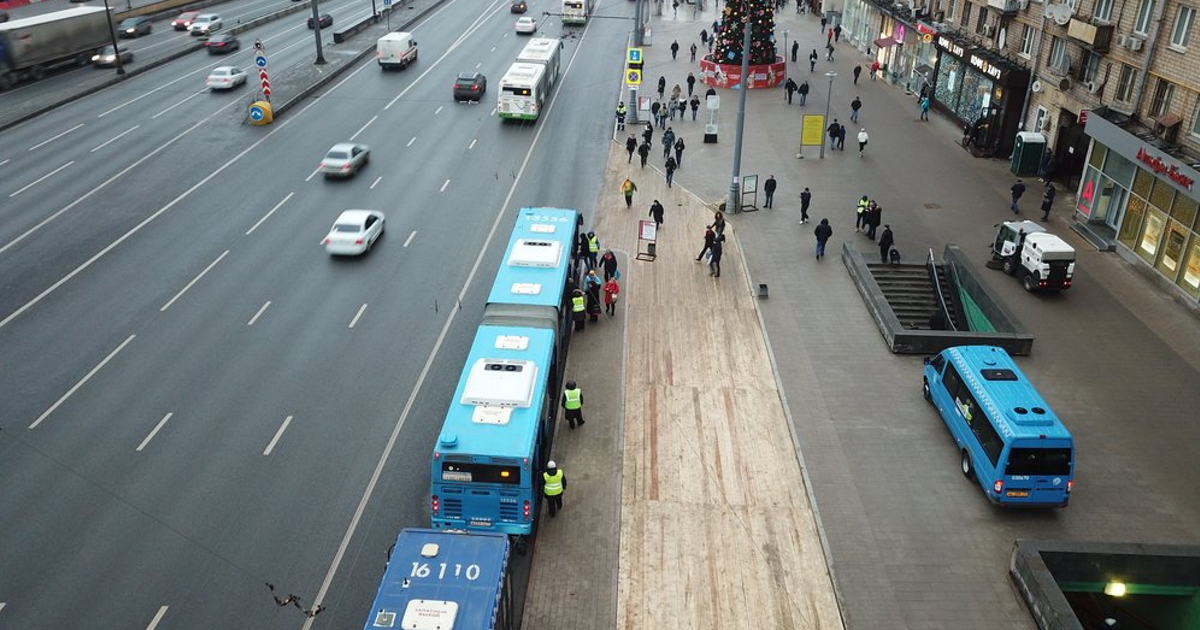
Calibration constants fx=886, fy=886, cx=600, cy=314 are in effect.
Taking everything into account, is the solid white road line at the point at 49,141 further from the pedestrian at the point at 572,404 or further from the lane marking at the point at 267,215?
the pedestrian at the point at 572,404

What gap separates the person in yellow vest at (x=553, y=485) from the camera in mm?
18438

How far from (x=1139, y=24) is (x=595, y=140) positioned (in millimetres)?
24548

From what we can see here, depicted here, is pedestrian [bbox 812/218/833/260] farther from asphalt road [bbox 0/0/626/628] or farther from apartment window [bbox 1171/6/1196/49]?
apartment window [bbox 1171/6/1196/49]

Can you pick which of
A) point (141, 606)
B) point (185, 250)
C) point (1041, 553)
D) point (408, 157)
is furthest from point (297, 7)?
point (1041, 553)

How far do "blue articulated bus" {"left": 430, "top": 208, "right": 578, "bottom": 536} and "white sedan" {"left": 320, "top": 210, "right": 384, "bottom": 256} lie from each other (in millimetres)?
10248

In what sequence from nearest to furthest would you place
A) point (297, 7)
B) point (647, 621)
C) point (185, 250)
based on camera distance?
point (647, 621) → point (185, 250) → point (297, 7)

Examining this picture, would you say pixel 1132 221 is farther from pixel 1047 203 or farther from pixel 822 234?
pixel 822 234

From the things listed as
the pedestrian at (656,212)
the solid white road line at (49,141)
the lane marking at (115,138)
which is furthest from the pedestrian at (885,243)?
the solid white road line at (49,141)

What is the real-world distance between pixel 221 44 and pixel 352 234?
42104 millimetres

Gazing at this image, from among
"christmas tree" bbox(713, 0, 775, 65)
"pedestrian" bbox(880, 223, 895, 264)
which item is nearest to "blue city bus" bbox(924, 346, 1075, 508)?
"pedestrian" bbox(880, 223, 895, 264)

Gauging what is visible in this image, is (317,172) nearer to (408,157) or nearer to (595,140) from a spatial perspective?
(408,157)

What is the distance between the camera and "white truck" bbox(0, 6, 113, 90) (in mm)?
53438

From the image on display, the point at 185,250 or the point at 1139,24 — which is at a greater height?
the point at 1139,24

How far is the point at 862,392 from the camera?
23.9 meters
